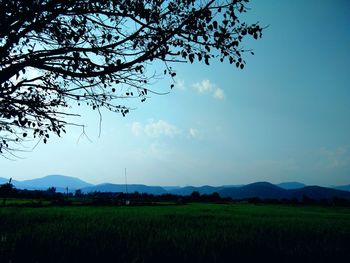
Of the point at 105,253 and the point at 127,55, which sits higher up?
the point at 127,55

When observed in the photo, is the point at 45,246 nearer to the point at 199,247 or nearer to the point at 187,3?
the point at 199,247

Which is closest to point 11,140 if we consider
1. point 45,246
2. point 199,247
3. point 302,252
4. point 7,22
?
point 45,246

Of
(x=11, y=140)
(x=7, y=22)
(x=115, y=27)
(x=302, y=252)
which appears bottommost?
(x=302, y=252)

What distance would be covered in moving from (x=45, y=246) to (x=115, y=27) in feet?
17.0

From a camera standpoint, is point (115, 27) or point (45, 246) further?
point (115, 27)

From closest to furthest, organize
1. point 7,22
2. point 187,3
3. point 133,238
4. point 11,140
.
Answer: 1. point 7,22
2. point 187,3
3. point 133,238
4. point 11,140

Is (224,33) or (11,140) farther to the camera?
(11,140)

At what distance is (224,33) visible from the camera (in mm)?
5938

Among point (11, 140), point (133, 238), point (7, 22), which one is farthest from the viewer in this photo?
point (11, 140)

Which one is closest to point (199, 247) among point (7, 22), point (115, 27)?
point (115, 27)

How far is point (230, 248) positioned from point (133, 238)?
256cm

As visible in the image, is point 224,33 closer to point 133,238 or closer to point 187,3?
point 187,3

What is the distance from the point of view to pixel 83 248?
566cm

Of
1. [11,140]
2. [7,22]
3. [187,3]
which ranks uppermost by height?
[187,3]
